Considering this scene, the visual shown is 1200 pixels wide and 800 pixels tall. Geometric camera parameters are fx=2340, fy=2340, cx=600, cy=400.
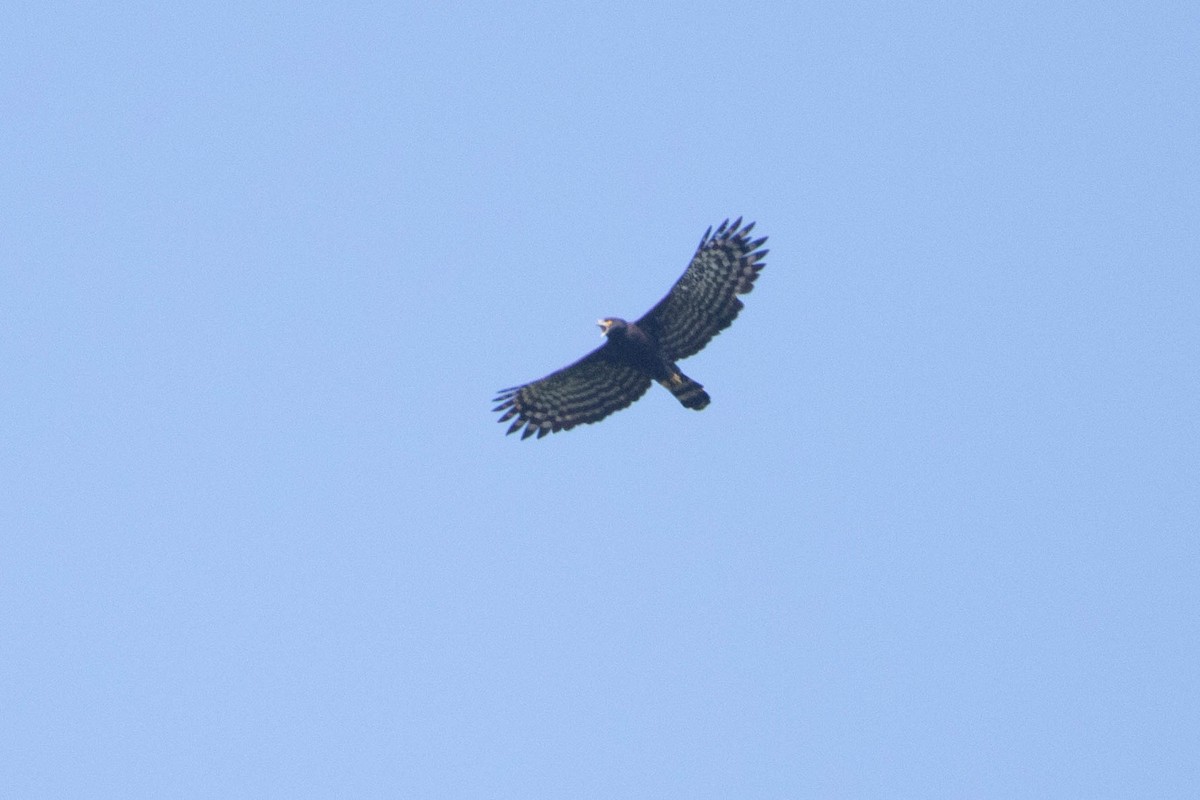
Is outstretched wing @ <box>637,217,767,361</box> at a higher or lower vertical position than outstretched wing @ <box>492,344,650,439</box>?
higher

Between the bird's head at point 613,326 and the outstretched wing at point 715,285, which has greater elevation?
the outstretched wing at point 715,285

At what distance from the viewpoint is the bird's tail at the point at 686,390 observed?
3506cm

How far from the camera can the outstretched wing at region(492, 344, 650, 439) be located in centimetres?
3562

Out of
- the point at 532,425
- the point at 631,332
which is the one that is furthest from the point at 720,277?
the point at 532,425

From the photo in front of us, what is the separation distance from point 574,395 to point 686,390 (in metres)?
1.88

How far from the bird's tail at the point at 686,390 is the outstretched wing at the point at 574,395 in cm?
50

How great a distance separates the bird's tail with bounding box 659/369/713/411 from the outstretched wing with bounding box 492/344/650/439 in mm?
501

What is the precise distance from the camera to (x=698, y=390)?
35156 mm

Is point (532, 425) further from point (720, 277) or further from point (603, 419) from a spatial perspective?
point (720, 277)

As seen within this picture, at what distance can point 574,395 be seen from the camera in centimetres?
3600

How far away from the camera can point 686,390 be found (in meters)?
35.2

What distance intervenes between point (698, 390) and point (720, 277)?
1.74 m

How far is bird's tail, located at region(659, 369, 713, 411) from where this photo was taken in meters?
35.1

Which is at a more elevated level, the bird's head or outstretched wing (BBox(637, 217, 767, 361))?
outstretched wing (BBox(637, 217, 767, 361))
